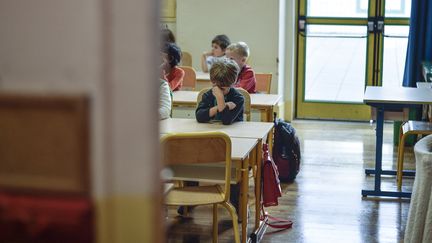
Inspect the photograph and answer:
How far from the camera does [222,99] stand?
3.99 metres

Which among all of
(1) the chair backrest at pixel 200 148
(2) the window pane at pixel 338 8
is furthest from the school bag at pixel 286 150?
(2) the window pane at pixel 338 8

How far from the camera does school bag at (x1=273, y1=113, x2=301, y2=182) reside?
503 cm

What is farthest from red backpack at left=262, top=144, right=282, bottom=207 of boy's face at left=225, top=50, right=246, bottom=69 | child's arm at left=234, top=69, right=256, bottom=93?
boy's face at left=225, top=50, right=246, bottom=69

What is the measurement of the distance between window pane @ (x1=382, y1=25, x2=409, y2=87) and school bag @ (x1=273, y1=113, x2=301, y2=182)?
2.60 metres

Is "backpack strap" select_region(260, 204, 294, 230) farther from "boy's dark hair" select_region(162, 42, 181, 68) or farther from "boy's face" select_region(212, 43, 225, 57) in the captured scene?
"boy's face" select_region(212, 43, 225, 57)

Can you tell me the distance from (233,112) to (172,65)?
1.30 meters

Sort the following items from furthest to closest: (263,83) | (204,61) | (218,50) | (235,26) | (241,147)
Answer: (235,26)
(204,61)
(218,50)
(263,83)
(241,147)

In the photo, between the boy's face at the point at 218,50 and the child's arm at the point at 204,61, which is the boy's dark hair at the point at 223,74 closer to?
the boy's face at the point at 218,50

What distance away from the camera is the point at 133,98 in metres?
0.81

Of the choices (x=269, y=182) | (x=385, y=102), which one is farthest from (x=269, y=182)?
(x=385, y=102)

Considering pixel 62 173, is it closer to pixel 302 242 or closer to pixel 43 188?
pixel 43 188

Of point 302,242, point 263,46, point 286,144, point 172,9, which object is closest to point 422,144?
point 302,242

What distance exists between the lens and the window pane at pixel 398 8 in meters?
7.25

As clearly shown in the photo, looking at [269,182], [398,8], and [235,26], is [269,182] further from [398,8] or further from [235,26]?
[398,8]
